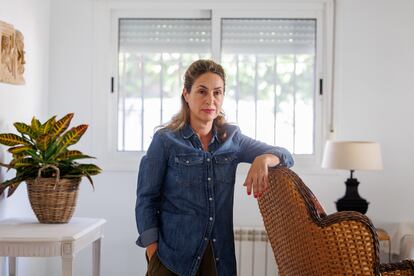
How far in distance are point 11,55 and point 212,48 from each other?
137 cm

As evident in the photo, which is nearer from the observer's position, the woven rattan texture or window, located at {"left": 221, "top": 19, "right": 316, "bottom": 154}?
the woven rattan texture

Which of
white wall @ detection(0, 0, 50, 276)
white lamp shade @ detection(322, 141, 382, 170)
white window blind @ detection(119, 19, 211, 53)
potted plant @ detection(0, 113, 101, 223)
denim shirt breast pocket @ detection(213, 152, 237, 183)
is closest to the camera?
denim shirt breast pocket @ detection(213, 152, 237, 183)

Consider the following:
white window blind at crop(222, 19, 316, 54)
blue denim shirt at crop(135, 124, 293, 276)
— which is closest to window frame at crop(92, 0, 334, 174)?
white window blind at crop(222, 19, 316, 54)

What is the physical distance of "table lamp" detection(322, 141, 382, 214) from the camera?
12.6ft

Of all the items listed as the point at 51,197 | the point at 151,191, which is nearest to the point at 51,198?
the point at 51,197

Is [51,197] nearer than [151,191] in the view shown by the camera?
No

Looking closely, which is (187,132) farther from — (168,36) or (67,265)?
(168,36)

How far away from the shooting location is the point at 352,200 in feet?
13.0

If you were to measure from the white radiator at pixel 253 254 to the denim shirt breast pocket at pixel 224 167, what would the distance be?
187cm

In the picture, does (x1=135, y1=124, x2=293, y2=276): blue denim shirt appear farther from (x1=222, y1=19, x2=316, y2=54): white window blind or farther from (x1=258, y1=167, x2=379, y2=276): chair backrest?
(x1=222, y1=19, x2=316, y2=54): white window blind

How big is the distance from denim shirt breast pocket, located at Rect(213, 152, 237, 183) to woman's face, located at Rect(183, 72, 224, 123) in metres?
0.14

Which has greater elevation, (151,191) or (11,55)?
(11,55)

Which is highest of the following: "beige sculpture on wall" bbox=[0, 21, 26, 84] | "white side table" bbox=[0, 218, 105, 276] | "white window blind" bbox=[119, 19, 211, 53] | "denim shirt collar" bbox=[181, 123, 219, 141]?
"white window blind" bbox=[119, 19, 211, 53]

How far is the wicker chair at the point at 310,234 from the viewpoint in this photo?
197 centimetres
